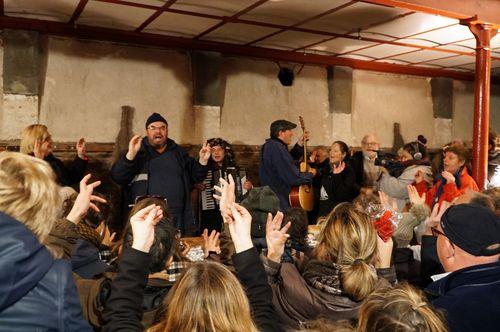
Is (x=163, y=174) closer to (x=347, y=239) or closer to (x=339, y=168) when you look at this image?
(x=339, y=168)

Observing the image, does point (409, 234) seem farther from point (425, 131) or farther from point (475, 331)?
point (425, 131)

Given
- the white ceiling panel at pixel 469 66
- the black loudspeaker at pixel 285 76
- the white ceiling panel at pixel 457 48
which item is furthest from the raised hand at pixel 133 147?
the white ceiling panel at pixel 469 66

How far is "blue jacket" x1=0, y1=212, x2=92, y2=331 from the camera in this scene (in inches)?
46.2

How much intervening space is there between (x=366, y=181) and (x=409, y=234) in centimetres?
378

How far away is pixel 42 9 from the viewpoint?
512 cm

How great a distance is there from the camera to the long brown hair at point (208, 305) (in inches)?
50.6

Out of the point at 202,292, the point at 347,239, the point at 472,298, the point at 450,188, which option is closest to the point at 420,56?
the point at 450,188

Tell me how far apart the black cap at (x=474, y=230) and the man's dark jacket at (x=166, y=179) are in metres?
3.11

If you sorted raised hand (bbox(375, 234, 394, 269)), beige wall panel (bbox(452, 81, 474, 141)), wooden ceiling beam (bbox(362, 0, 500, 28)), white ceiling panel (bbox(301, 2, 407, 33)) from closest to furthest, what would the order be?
raised hand (bbox(375, 234, 394, 269)), wooden ceiling beam (bbox(362, 0, 500, 28)), white ceiling panel (bbox(301, 2, 407, 33)), beige wall panel (bbox(452, 81, 474, 141))

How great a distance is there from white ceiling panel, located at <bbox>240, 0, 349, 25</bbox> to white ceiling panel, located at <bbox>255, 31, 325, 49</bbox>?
1.80 ft

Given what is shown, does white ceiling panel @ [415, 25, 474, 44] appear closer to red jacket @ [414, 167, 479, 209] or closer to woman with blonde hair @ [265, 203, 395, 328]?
red jacket @ [414, 167, 479, 209]

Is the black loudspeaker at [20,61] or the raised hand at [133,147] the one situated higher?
the black loudspeaker at [20,61]

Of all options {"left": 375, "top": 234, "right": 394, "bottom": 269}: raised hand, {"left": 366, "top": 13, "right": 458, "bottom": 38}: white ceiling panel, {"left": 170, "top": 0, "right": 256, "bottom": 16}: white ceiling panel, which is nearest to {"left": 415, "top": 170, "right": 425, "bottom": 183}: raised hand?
{"left": 366, "top": 13, "right": 458, "bottom": 38}: white ceiling panel

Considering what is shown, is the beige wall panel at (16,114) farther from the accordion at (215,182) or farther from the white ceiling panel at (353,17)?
the white ceiling panel at (353,17)
